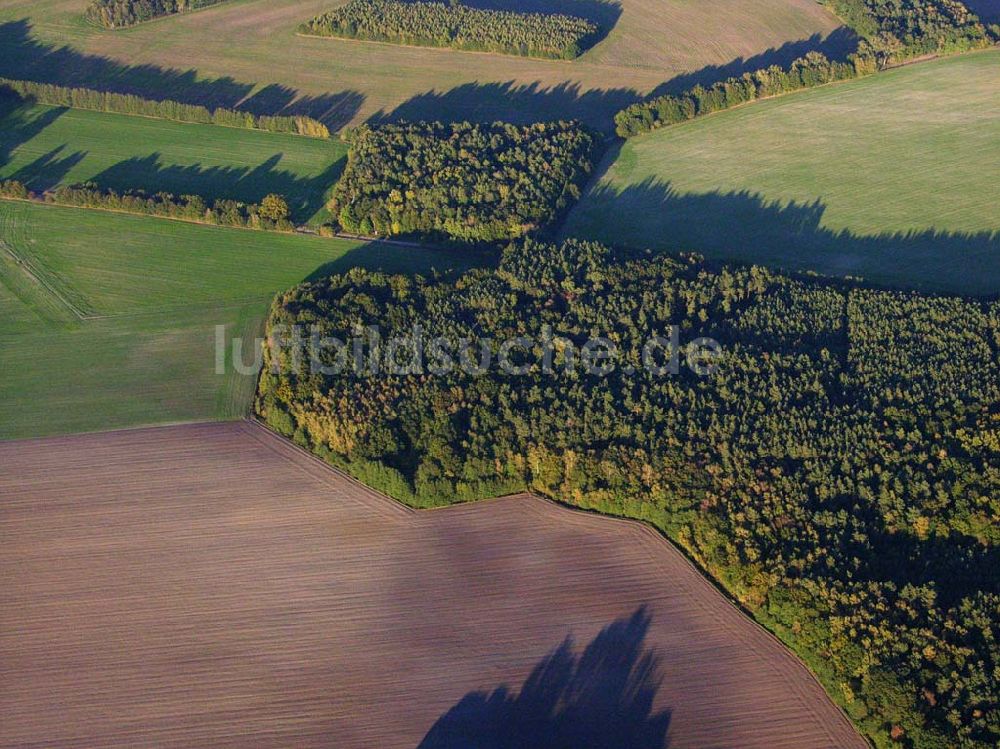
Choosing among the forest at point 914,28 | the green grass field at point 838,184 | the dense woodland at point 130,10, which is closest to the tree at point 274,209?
the green grass field at point 838,184

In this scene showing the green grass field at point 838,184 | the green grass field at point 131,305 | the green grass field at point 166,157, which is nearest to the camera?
the green grass field at point 131,305

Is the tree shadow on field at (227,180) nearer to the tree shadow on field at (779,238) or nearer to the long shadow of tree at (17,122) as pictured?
the long shadow of tree at (17,122)

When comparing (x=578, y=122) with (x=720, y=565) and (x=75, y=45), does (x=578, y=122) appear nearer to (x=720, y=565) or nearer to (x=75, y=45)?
(x=720, y=565)

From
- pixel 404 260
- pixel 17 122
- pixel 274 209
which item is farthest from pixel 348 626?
pixel 17 122

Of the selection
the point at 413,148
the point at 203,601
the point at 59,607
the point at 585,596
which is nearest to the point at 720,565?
the point at 585,596

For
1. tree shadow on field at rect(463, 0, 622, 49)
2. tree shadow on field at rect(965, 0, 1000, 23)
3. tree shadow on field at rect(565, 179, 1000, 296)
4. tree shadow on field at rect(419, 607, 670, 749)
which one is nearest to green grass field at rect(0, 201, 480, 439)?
tree shadow on field at rect(565, 179, 1000, 296)

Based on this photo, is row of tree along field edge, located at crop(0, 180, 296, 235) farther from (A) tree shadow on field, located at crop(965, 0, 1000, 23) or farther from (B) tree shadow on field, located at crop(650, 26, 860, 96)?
(A) tree shadow on field, located at crop(965, 0, 1000, 23)

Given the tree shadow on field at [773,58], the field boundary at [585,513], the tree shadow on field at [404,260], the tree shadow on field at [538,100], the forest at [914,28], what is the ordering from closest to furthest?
the field boundary at [585,513] → the tree shadow on field at [404,260] → the tree shadow on field at [538,100] → the tree shadow on field at [773,58] → the forest at [914,28]

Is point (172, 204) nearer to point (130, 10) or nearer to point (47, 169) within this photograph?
point (47, 169)
